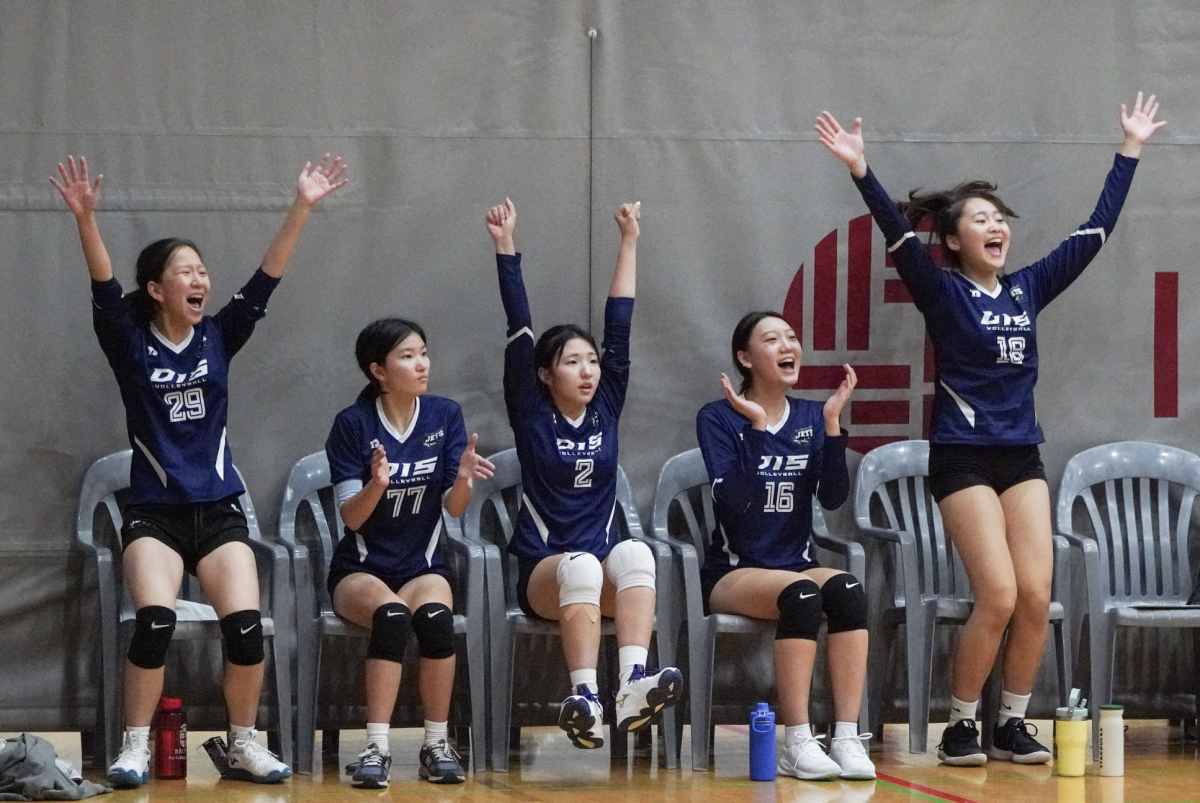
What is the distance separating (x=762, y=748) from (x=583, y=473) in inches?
39.5

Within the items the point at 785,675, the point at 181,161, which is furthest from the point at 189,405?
the point at 785,675

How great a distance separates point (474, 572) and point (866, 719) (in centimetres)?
131

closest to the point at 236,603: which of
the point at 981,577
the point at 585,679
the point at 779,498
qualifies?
the point at 585,679

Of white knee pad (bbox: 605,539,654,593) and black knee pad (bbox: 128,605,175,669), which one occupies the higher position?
white knee pad (bbox: 605,539,654,593)

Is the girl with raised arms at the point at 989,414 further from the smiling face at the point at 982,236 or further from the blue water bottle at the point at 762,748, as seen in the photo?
the blue water bottle at the point at 762,748

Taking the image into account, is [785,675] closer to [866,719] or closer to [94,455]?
[866,719]

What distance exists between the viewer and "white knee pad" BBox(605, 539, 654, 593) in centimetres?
457

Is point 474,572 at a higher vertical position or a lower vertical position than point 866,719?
higher

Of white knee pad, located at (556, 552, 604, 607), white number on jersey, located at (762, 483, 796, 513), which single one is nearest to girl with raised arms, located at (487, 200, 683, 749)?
white knee pad, located at (556, 552, 604, 607)

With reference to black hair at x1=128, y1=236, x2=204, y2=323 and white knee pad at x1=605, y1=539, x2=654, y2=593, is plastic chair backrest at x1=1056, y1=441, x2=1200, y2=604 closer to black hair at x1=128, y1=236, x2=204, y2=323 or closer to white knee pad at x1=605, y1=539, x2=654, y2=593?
white knee pad at x1=605, y1=539, x2=654, y2=593

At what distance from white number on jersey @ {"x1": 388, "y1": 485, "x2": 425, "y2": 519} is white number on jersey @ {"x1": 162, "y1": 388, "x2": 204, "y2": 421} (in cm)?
64

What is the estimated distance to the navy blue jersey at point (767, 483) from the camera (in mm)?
4898

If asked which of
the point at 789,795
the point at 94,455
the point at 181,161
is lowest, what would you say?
the point at 789,795

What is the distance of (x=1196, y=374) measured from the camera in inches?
221
